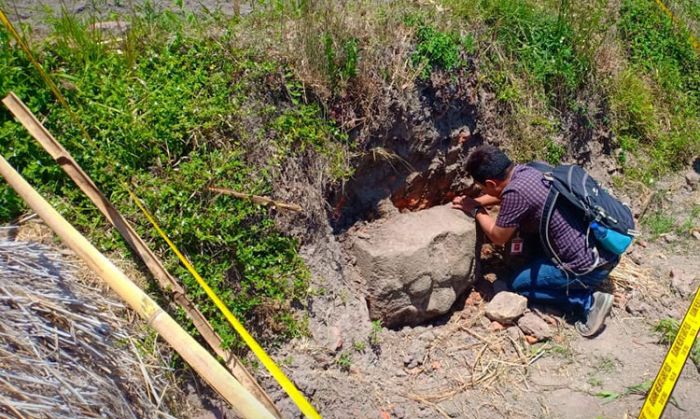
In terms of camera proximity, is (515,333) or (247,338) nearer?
(247,338)

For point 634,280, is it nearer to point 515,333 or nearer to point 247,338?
point 515,333

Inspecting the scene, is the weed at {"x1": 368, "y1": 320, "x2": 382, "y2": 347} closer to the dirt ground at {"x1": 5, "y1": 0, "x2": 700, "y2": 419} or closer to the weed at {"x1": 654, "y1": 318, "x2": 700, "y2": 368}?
the dirt ground at {"x1": 5, "y1": 0, "x2": 700, "y2": 419}

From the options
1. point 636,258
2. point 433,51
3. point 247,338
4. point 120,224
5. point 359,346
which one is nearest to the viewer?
point 247,338

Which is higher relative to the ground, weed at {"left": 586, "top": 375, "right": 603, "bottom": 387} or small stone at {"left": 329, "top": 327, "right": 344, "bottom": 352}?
small stone at {"left": 329, "top": 327, "right": 344, "bottom": 352}

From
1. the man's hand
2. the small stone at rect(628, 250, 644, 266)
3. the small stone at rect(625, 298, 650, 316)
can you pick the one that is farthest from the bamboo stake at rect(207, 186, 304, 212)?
the small stone at rect(628, 250, 644, 266)

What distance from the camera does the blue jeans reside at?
4.61 meters

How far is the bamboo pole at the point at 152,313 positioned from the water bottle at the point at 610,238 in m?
2.78

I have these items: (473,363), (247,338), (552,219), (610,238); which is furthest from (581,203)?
(247,338)

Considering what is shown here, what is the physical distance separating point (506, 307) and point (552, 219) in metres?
0.68

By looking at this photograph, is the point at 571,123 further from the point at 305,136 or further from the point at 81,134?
the point at 81,134

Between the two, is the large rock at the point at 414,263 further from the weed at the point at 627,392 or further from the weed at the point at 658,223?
the weed at the point at 658,223

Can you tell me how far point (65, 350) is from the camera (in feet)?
9.13

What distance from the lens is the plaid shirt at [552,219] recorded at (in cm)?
441

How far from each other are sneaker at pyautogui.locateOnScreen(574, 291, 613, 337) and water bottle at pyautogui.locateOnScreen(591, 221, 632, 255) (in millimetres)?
350
